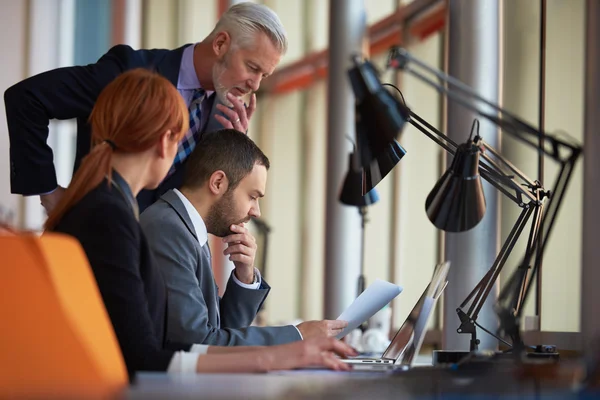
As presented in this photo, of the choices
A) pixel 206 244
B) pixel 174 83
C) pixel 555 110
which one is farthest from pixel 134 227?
pixel 555 110

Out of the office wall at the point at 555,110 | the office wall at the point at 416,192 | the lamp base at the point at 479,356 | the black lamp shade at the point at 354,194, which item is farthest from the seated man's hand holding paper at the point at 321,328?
the office wall at the point at 416,192

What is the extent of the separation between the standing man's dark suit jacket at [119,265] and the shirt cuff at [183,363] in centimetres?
1

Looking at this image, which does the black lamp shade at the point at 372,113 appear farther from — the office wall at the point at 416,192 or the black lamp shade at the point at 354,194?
the office wall at the point at 416,192

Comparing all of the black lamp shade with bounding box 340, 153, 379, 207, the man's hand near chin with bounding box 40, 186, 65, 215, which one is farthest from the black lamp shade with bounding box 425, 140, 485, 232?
the black lamp shade with bounding box 340, 153, 379, 207

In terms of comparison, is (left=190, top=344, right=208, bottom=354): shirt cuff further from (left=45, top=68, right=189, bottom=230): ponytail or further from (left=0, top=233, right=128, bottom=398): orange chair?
(left=0, top=233, right=128, bottom=398): orange chair

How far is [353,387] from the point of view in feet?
4.45

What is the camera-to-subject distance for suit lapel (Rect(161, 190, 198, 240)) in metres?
2.39

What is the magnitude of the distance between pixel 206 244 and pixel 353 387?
1215mm

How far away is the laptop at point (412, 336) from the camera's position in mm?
1997

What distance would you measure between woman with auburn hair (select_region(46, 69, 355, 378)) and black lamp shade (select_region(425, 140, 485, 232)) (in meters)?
0.55

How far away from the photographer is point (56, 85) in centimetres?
274

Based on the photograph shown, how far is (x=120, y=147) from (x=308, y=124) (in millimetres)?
6414

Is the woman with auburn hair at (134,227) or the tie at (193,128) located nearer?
the woman with auburn hair at (134,227)

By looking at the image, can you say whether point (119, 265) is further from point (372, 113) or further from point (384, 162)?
point (384, 162)
